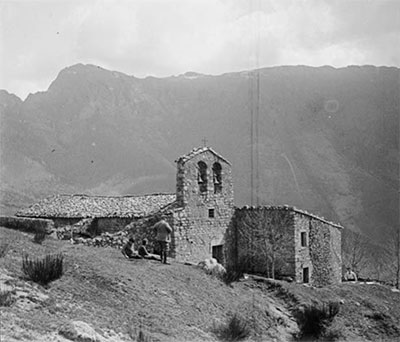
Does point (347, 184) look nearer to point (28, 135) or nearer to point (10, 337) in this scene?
point (28, 135)

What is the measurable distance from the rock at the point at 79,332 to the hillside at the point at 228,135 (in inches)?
2357

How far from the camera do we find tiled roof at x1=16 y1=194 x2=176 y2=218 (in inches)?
891

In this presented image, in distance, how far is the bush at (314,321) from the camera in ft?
43.0

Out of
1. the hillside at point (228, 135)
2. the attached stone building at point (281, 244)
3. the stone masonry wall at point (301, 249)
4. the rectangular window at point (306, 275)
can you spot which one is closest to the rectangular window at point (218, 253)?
the attached stone building at point (281, 244)

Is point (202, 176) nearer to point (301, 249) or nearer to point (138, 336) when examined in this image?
point (301, 249)

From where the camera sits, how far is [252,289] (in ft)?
51.9

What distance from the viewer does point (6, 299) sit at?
8445 mm

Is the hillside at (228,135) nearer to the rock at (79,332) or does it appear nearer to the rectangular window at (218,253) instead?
the rectangular window at (218,253)

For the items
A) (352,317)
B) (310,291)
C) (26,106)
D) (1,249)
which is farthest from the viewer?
(26,106)

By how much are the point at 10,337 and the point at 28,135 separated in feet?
271

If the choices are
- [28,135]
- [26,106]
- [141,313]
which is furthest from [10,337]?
[26,106]

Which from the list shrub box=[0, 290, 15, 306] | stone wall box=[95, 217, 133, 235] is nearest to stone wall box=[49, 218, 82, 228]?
stone wall box=[95, 217, 133, 235]

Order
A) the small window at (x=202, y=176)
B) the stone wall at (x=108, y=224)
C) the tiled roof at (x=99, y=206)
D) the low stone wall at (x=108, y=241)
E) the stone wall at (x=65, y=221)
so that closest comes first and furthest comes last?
the low stone wall at (x=108, y=241), the small window at (x=202, y=176), the stone wall at (x=108, y=224), the tiled roof at (x=99, y=206), the stone wall at (x=65, y=221)

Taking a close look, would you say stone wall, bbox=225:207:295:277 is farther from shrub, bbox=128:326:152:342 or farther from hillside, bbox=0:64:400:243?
hillside, bbox=0:64:400:243
